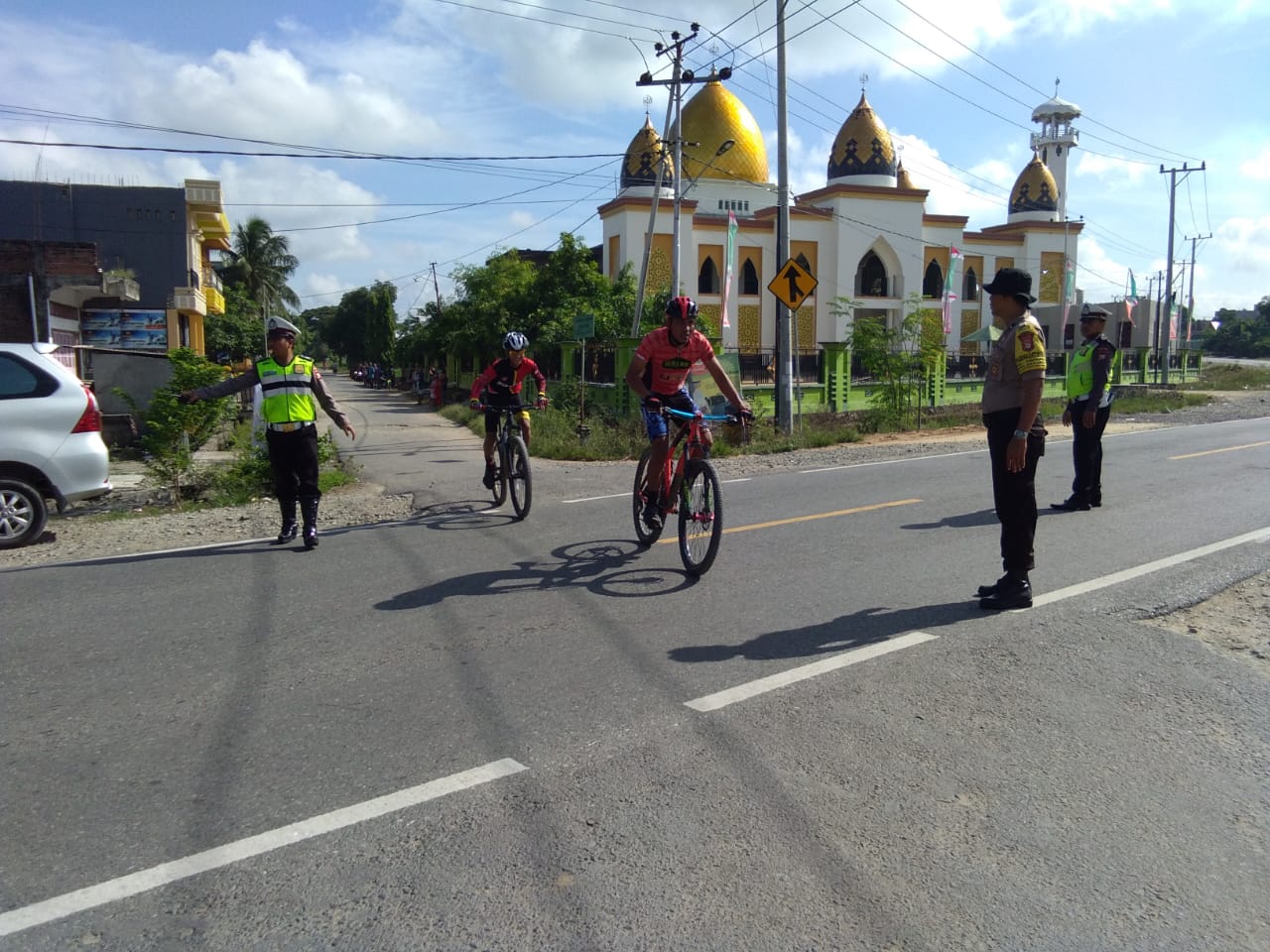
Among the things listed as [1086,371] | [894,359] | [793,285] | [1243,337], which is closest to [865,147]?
[894,359]

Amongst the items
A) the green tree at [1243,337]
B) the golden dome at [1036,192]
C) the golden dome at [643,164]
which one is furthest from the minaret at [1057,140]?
the green tree at [1243,337]

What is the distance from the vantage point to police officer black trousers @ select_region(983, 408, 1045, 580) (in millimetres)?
5719

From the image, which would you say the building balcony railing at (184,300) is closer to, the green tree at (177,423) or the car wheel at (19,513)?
the green tree at (177,423)

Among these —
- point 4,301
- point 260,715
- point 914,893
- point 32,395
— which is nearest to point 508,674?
point 260,715

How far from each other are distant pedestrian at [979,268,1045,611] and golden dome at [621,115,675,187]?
40.3m

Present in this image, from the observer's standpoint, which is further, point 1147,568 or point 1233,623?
point 1147,568

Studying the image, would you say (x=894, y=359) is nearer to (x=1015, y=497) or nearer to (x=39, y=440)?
(x=1015, y=497)

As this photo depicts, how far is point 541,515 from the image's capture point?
9.19m

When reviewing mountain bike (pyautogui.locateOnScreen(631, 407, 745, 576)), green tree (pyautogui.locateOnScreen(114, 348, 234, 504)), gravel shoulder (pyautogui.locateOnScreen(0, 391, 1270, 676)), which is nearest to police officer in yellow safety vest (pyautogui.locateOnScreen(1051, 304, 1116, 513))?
gravel shoulder (pyautogui.locateOnScreen(0, 391, 1270, 676))

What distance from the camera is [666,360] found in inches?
266

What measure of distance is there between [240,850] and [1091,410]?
864cm

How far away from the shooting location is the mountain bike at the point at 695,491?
21.0 feet

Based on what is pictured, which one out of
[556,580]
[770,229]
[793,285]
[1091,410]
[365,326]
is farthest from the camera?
[365,326]

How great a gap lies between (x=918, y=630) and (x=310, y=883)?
356 centimetres
